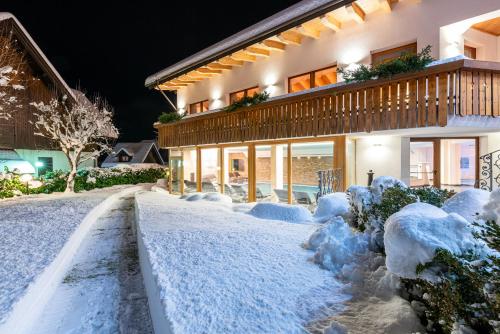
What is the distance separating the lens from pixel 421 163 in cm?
1108

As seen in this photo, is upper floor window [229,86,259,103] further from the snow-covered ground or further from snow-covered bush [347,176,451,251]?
snow-covered bush [347,176,451,251]

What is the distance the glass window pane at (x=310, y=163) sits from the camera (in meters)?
13.3

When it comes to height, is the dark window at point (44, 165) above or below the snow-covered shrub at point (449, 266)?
above

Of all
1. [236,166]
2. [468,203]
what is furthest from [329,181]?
[236,166]

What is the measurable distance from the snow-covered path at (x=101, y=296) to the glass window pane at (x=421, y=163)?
31.6 ft

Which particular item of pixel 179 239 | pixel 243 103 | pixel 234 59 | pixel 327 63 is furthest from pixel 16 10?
pixel 179 239

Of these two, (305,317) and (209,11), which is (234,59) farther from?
(209,11)

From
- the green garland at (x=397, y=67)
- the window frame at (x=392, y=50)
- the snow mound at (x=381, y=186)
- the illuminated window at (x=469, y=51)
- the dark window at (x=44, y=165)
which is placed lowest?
the snow mound at (x=381, y=186)

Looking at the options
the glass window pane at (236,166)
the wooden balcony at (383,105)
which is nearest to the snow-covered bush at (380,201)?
the wooden balcony at (383,105)

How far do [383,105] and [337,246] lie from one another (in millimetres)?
4781

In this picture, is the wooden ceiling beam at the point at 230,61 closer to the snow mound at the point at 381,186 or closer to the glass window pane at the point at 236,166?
the glass window pane at the point at 236,166

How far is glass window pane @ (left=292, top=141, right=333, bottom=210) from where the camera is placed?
43.6ft

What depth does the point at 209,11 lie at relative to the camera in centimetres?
3048

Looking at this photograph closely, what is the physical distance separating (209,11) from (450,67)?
1126 inches
